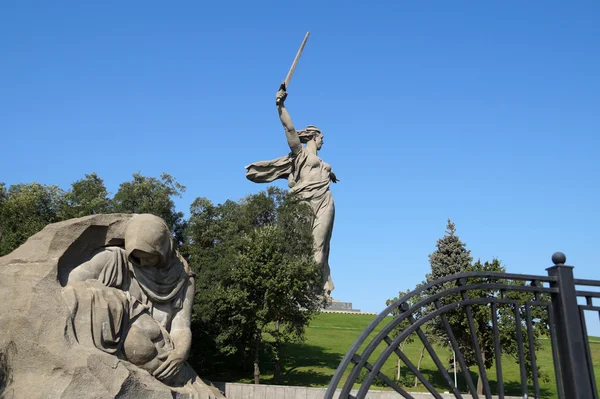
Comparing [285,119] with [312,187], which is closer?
[285,119]

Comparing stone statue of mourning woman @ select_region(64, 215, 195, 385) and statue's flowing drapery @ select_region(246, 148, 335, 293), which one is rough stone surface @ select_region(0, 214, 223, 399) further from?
statue's flowing drapery @ select_region(246, 148, 335, 293)

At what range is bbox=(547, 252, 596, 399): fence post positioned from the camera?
366 cm

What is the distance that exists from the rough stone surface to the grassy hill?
37.9 feet

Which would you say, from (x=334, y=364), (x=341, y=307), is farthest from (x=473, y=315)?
(x=341, y=307)

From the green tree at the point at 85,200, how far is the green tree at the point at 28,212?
357mm

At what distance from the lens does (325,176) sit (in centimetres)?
3112

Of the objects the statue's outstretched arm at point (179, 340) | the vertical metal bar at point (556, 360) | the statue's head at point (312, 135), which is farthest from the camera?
the statue's head at point (312, 135)

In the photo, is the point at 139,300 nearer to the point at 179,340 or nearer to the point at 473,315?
the point at 179,340

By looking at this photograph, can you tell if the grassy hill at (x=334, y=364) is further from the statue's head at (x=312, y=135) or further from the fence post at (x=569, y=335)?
the fence post at (x=569, y=335)

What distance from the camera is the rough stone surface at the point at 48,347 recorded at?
866 cm

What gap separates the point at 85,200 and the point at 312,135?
12.9 m

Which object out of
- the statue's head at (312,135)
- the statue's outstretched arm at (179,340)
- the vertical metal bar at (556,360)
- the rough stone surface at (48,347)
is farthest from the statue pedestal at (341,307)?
the vertical metal bar at (556,360)

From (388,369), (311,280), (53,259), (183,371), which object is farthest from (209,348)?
(53,259)

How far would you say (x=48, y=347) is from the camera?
8.75 m
